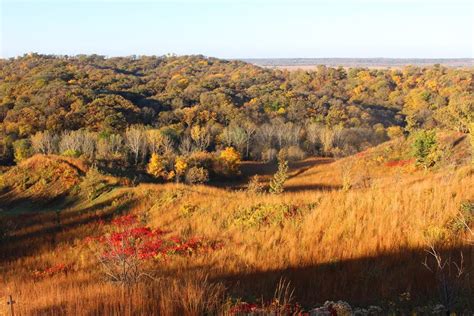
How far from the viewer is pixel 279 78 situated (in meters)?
152

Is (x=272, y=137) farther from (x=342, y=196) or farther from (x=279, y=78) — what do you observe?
(x=279, y=78)

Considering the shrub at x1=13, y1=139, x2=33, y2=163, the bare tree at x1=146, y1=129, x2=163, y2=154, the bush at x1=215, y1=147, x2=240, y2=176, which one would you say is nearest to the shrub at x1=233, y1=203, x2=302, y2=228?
the bush at x1=215, y1=147, x2=240, y2=176

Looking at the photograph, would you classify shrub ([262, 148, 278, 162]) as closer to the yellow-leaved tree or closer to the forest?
the forest

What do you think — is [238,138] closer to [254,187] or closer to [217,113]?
[217,113]

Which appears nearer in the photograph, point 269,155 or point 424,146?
point 424,146

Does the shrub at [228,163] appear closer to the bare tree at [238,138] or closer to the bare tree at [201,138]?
the bare tree at [201,138]

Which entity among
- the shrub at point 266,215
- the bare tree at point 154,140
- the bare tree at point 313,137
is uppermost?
the shrub at point 266,215

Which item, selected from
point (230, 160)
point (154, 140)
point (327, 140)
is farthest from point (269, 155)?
point (154, 140)

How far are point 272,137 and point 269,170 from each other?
19.0m

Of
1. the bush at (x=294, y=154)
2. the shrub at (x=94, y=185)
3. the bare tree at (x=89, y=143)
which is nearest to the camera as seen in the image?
the shrub at (x=94, y=185)

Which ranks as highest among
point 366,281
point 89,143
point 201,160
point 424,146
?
point 366,281

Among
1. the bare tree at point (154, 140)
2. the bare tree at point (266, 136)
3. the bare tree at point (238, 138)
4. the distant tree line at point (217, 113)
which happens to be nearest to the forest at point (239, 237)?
the bare tree at point (154, 140)

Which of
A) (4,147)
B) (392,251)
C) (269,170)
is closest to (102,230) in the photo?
(392,251)

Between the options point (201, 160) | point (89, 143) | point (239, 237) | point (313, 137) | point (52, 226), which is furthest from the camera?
point (313, 137)
